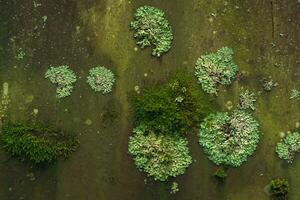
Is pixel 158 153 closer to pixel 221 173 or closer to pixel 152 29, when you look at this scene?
pixel 221 173

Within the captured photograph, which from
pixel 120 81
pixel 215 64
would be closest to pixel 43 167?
pixel 120 81

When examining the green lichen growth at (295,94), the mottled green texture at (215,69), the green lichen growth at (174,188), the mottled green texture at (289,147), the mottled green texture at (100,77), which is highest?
the mottled green texture at (215,69)

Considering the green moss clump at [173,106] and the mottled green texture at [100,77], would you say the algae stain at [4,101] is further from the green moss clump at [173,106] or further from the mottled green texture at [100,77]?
the green moss clump at [173,106]

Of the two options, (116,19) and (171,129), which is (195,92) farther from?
(116,19)

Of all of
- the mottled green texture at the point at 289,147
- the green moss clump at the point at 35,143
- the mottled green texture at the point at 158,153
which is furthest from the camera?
the mottled green texture at the point at 289,147

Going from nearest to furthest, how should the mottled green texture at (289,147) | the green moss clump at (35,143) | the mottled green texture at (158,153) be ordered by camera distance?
the green moss clump at (35,143) → the mottled green texture at (158,153) → the mottled green texture at (289,147)

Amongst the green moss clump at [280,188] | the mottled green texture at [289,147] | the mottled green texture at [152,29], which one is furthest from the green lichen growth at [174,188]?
the mottled green texture at [152,29]

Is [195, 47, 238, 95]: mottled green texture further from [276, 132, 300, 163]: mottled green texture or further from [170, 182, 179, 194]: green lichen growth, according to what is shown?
[170, 182, 179, 194]: green lichen growth
